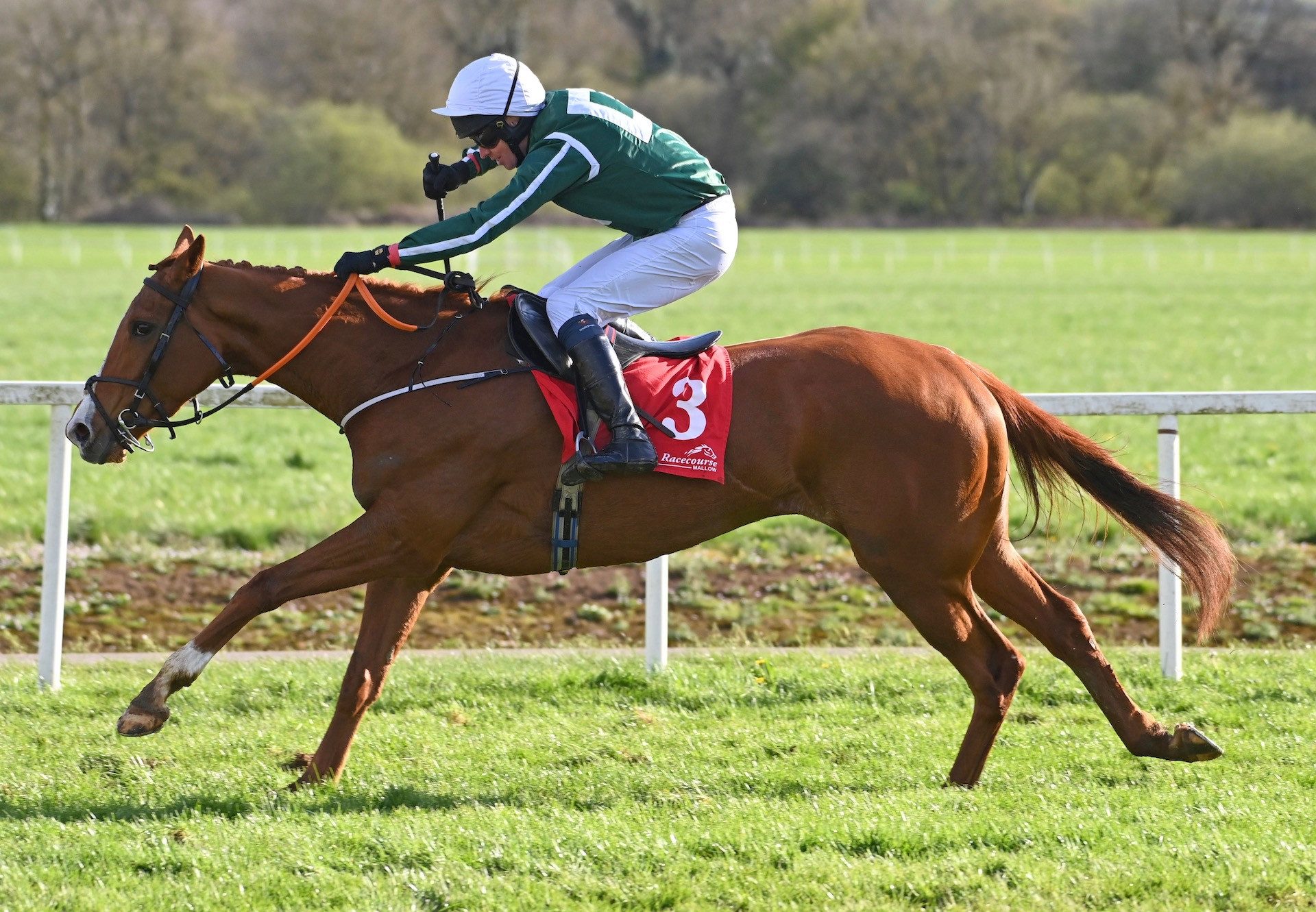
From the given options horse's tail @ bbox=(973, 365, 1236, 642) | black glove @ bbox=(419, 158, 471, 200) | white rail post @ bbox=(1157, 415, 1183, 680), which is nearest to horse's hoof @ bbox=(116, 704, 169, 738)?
black glove @ bbox=(419, 158, 471, 200)

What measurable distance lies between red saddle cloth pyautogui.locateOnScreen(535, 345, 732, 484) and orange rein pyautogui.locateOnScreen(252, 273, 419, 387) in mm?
551

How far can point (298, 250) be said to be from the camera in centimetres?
4741

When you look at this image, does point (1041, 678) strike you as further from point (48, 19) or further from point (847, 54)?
point (847, 54)

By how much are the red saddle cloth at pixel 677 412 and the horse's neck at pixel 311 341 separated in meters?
0.46

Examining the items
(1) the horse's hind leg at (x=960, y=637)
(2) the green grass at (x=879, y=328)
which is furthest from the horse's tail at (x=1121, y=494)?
(1) the horse's hind leg at (x=960, y=637)

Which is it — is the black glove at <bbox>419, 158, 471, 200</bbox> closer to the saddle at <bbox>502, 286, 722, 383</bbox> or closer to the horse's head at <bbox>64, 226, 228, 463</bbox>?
the saddle at <bbox>502, 286, 722, 383</bbox>

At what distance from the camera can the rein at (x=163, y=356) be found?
487cm

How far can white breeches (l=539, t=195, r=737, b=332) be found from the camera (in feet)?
16.3

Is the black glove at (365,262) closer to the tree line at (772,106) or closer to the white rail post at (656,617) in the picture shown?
the white rail post at (656,617)

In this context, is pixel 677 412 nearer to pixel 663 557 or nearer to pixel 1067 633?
pixel 663 557

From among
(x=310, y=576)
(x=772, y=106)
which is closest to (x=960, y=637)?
(x=310, y=576)

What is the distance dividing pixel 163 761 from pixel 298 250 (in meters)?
44.2

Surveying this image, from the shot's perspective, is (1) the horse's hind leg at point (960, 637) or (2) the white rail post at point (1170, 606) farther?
(2) the white rail post at point (1170, 606)

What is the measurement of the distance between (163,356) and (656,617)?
248 cm
